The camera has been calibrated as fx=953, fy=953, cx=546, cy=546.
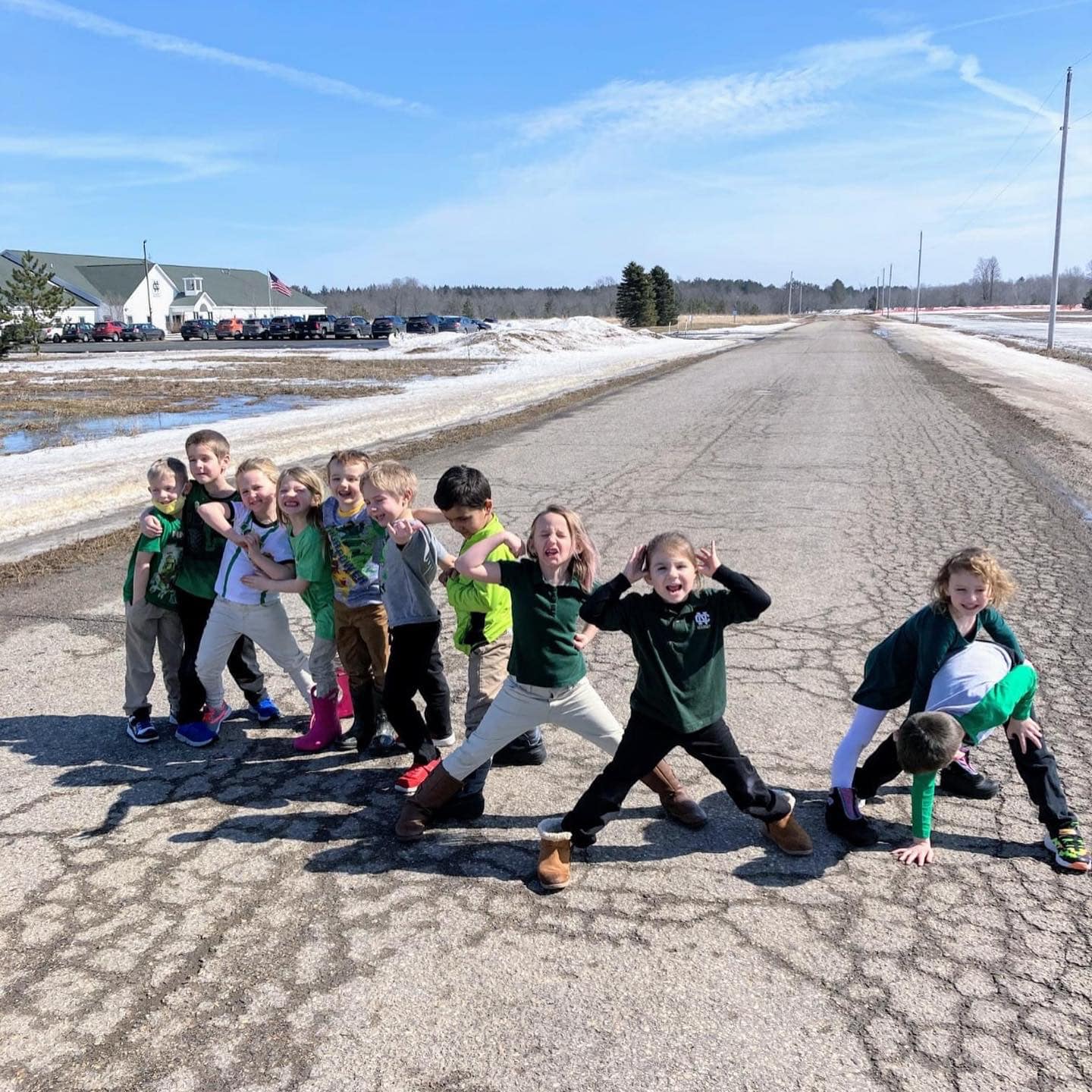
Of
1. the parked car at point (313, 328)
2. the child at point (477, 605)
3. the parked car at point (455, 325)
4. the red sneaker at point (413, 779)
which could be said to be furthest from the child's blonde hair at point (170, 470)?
the parked car at point (455, 325)

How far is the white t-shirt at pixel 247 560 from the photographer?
4320 millimetres

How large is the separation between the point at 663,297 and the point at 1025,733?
9317 cm

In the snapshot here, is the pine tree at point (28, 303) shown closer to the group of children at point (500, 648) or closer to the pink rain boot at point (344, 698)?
the group of children at point (500, 648)

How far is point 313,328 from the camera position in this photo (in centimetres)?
6397

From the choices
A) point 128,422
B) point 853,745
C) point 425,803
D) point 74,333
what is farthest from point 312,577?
point 74,333

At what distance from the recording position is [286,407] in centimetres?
2078

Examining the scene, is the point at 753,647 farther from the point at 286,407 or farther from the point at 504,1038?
the point at 286,407

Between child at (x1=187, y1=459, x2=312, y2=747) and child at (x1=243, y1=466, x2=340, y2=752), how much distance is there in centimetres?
5

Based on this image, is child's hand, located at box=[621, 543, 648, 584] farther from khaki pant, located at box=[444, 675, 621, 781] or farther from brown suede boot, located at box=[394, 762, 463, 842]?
brown suede boot, located at box=[394, 762, 463, 842]

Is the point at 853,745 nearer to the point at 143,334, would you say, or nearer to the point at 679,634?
the point at 679,634

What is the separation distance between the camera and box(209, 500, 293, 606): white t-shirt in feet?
14.2

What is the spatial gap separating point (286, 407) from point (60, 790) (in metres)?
17.6

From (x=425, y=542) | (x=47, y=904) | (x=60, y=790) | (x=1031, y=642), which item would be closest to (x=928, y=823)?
(x=425, y=542)

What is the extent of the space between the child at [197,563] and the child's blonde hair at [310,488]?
394 mm
